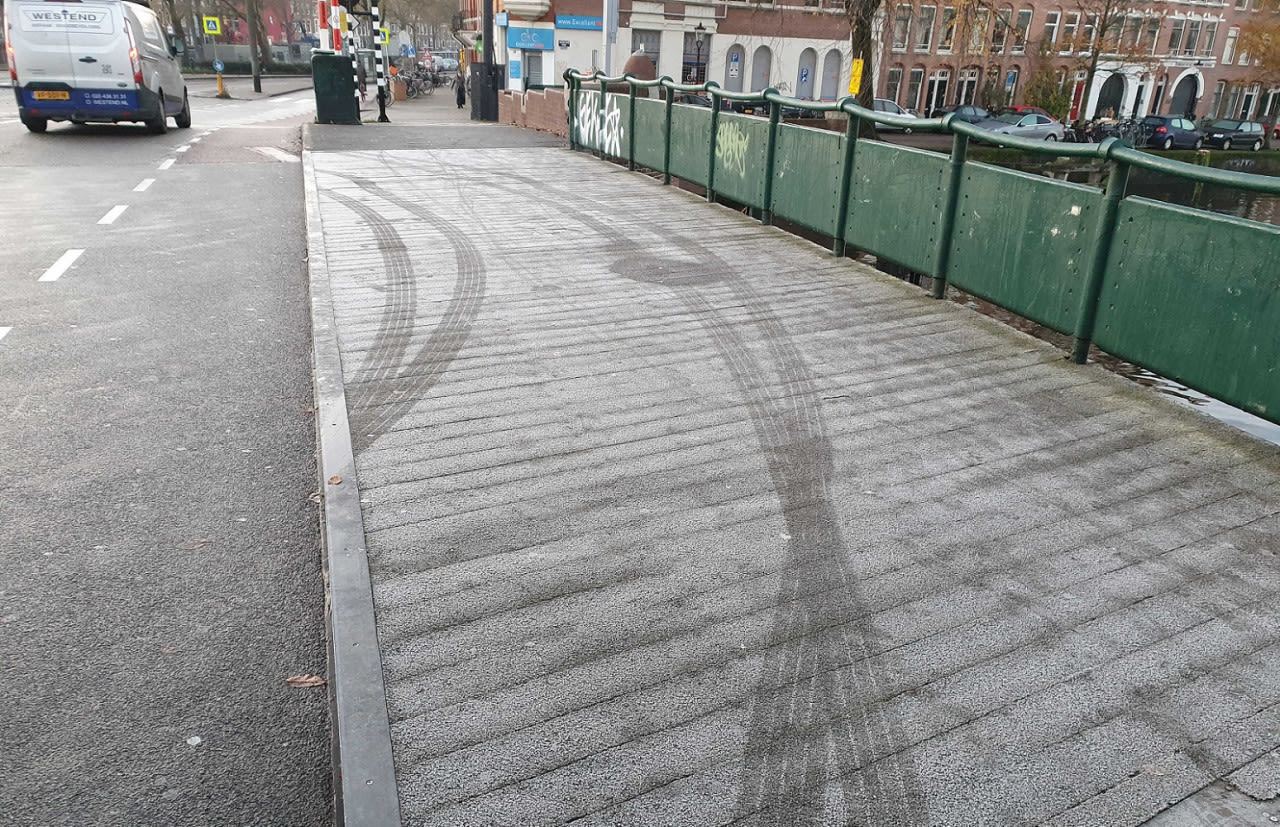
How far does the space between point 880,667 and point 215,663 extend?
2.25 meters

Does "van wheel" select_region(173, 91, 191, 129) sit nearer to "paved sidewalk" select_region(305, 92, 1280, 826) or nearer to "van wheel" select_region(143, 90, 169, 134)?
"van wheel" select_region(143, 90, 169, 134)

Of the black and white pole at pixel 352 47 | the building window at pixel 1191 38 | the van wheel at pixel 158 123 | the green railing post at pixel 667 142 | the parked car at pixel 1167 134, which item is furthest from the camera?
the building window at pixel 1191 38

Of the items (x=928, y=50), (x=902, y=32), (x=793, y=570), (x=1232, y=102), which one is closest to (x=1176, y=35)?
(x=1232, y=102)

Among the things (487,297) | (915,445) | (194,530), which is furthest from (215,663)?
(487,297)

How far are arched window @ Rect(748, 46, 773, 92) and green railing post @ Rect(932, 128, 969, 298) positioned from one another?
46737 mm

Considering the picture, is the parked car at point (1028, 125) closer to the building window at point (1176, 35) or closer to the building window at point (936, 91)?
the building window at point (936, 91)

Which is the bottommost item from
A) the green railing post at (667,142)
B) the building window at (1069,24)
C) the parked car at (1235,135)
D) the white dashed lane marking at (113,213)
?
the parked car at (1235,135)

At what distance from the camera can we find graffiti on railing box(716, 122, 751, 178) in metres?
10.9

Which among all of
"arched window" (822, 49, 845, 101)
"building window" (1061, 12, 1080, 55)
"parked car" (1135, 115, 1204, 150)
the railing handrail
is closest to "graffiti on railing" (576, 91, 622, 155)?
the railing handrail

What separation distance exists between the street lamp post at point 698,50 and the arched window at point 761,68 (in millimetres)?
2989

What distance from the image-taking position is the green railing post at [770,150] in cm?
997

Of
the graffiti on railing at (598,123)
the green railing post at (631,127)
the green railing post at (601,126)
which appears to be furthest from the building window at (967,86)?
the green railing post at (631,127)

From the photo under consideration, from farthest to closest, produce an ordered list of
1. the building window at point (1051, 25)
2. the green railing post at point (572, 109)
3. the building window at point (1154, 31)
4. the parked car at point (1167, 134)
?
1. the building window at point (1154, 31)
2. the building window at point (1051, 25)
3. the parked car at point (1167, 134)
4. the green railing post at point (572, 109)

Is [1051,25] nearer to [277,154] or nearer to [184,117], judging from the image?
[184,117]
